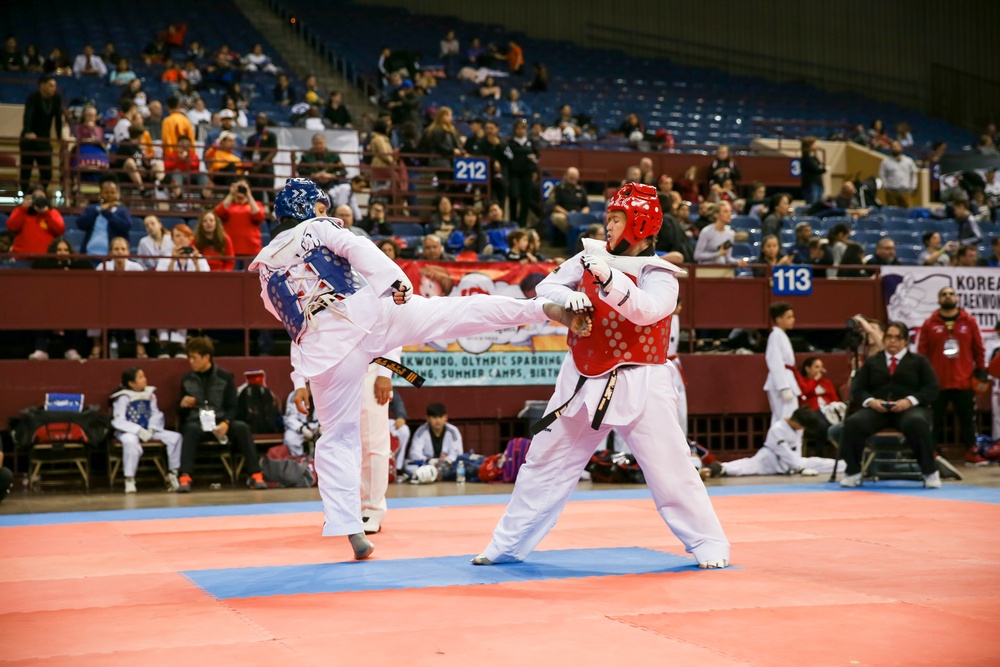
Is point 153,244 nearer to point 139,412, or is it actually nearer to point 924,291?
point 139,412

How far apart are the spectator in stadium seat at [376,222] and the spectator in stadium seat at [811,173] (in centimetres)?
885

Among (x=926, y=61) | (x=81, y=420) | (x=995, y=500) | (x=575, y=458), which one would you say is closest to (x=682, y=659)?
(x=575, y=458)

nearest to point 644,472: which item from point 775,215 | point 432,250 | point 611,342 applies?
point 611,342

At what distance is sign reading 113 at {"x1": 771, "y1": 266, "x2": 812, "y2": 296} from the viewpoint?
14648mm

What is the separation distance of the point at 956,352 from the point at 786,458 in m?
2.94

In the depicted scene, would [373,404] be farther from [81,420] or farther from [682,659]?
[81,420]

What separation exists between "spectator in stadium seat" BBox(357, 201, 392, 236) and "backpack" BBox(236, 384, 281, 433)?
3189 millimetres

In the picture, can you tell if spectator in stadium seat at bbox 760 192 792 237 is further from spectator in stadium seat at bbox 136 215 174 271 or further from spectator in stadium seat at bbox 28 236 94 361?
spectator in stadium seat at bbox 28 236 94 361

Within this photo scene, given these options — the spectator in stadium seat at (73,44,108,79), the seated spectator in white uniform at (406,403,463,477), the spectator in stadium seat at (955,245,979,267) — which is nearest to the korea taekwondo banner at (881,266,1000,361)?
the spectator in stadium seat at (955,245,979,267)

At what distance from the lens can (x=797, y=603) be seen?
5.10m

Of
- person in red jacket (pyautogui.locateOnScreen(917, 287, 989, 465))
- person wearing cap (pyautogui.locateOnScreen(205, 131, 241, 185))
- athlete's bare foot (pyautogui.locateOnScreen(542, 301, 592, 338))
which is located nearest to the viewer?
athlete's bare foot (pyautogui.locateOnScreen(542, 301, 592, 338))

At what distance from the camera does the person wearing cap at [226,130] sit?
54.8ft

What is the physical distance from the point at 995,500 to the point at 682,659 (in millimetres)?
6947

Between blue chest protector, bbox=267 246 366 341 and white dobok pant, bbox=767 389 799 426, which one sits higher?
blue chest protector, bbox=267 246 366 341
